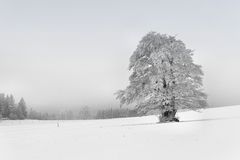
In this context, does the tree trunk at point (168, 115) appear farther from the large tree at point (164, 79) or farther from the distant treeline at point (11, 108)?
the distant treeline at point (11, 108)

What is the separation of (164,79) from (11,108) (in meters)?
94.0

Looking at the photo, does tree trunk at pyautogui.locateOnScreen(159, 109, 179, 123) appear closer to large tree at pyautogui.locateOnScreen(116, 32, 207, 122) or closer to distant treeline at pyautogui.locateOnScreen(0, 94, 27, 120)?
large tree at pyautogui.locateOnScreen(116, 32, 207, 122)

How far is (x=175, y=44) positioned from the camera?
89.1 ft

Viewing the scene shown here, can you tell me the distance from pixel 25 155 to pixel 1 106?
98.9 metres

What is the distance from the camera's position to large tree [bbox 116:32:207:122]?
25766 mm

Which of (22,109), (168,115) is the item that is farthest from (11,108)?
(168,115)

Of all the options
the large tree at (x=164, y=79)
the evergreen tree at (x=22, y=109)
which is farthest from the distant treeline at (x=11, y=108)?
the large tree at (x=164, y=79)

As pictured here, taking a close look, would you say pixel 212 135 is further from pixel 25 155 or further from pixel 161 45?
pixel 161 45

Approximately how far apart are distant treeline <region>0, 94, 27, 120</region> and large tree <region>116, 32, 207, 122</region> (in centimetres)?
8617

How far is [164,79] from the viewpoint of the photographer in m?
26.6

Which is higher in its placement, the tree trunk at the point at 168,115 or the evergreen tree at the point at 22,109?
the evergreen tree at the point at 22,109

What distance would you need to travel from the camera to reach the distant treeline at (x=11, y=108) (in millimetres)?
102037

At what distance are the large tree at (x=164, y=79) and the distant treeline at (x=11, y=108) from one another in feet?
283

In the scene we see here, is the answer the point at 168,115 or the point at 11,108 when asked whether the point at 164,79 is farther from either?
the point at 11,108
